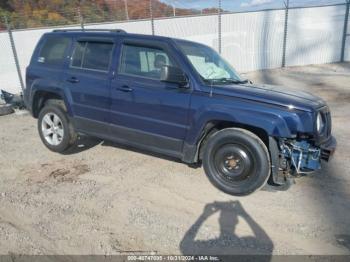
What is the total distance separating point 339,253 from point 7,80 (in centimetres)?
1092

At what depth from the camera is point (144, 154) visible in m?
5.73

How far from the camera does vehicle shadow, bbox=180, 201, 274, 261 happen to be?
10.7 feet

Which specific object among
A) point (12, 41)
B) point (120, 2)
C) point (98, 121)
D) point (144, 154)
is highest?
point (120, 2)

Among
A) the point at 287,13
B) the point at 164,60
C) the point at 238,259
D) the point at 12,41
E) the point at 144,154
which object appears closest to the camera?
the point at 238,259

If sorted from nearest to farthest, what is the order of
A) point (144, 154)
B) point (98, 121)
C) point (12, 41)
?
point (98, 121) < point (144, 154) < point (12, 41)

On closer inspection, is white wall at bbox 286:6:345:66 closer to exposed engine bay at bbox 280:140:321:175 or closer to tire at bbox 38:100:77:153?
tire at bbox 38:100:77:153

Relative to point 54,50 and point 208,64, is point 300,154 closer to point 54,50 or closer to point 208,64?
point 208,64

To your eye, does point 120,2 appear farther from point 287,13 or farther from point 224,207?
point 224,207

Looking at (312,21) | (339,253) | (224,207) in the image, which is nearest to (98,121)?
(224,207)

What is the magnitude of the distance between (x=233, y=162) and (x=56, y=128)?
306cm

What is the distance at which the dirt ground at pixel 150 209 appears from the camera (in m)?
3.41

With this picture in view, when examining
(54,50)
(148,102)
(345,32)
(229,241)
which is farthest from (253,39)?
(229,241)

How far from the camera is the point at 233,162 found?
4363 mm

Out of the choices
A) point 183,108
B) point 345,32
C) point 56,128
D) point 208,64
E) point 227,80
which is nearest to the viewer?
point 183,108
